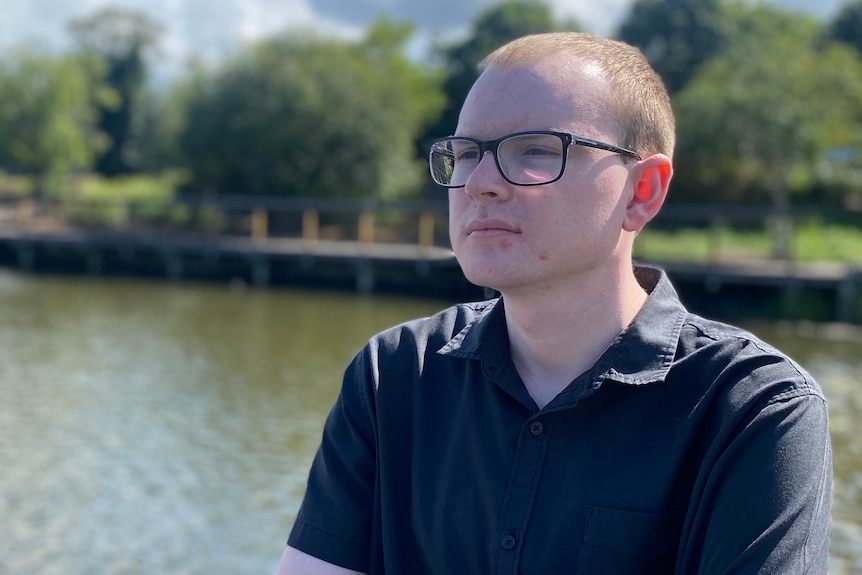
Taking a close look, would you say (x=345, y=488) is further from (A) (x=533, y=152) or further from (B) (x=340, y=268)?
(B) (x=340, y=268)

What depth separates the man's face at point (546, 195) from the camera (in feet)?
5.30

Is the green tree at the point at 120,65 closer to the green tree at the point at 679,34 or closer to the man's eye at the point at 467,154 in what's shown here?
the green tree at the point at 679,34

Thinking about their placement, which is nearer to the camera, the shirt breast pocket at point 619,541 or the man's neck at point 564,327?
the shirt breast pocket at point 619,541

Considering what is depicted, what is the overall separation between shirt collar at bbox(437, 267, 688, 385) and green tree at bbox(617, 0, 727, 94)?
3524cm

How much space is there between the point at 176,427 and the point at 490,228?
9302mm

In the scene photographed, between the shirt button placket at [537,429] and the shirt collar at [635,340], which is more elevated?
the shirt collar at [635,340]

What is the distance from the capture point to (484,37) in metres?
37.7

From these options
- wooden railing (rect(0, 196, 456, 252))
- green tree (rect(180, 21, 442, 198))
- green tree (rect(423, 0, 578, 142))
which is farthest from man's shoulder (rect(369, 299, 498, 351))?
green tree (rect(423, 0, 578, 142))

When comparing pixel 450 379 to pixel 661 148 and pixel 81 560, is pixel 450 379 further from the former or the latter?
pixel 81 560

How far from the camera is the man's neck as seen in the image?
166 centimetres

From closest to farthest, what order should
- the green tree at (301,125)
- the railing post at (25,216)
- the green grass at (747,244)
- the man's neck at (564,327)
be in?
the man's neck at (564,327), the green grass at (747,244), the railing post at (25,216), the green tree at (301,125)

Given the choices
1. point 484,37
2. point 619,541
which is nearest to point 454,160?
point 619,541

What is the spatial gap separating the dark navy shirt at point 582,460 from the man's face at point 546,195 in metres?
0.14

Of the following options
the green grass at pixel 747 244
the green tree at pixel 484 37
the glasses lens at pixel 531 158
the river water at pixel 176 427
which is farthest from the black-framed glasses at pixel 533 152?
the green tree at pixel 484 37
